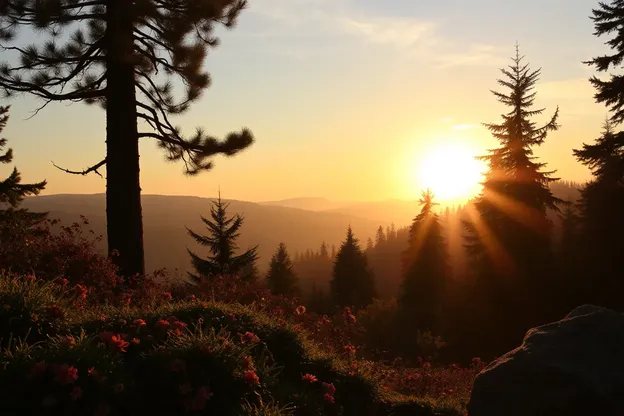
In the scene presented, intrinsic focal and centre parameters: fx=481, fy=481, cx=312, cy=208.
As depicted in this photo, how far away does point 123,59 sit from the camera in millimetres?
9859

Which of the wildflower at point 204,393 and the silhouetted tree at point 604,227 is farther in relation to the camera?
the silhouetted tree at point 604,227

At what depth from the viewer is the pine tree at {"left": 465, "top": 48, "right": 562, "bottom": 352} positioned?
25312mm

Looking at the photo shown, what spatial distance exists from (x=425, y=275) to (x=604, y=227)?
45.9 feet

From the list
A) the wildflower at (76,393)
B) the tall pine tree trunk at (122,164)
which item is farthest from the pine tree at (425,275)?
the wildflower at (76,393)

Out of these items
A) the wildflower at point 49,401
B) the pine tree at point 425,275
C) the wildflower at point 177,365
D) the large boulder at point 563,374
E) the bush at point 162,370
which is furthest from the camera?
the pine tree at point 425,275

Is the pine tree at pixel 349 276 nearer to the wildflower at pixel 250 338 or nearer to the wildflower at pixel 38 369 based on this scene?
the wildflower at pixel 250 338

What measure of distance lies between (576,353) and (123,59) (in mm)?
9419

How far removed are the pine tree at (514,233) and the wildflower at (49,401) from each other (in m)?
24.6

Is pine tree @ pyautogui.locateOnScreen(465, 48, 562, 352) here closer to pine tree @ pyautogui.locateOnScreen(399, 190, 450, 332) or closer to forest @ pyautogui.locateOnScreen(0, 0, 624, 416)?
forest @ pyautogui.locateOnScreen(0, 0, 624, 416)

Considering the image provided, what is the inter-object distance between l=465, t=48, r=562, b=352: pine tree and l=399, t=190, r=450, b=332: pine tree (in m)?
6.96

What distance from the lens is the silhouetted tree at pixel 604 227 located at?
1872cm

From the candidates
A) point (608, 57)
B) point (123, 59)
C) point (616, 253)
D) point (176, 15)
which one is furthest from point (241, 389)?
point (616, 253)

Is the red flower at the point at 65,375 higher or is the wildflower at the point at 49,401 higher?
the red flower at the point at 65,375

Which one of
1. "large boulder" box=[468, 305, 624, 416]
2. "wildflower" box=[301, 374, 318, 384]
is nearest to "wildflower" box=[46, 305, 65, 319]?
"wildflower" box=[301, 374, 318, 384]
